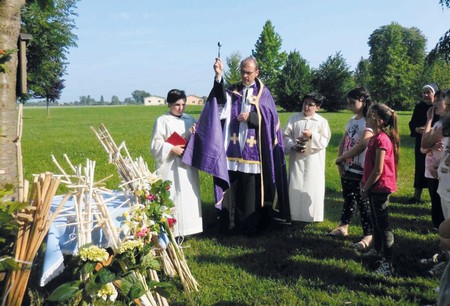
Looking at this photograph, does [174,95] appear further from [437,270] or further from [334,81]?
[334,81]

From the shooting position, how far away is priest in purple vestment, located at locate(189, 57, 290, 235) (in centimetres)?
554

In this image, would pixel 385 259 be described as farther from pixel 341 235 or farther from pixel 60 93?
pixel 60 93

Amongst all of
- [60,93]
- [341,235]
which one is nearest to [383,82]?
[60,93]

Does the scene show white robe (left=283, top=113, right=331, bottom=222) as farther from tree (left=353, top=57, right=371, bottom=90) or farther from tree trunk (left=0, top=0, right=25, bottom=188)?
tree (left=353, top=57, right=371, bottom=90)

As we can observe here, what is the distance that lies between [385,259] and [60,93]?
164 ft

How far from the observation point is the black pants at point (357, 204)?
5.14 m

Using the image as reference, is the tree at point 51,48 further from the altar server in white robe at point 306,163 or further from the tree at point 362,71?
the tree at point 362,71

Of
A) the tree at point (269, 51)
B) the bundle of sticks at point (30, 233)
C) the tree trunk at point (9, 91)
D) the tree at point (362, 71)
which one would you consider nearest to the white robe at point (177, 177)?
the tree trunk at point (9, 91)

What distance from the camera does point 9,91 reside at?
3.60 meters

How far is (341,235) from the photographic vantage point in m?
5.55

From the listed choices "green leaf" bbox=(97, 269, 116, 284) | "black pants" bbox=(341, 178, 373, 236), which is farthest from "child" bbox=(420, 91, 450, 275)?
"green leaf" bbox=(97, 269, 116, 284)

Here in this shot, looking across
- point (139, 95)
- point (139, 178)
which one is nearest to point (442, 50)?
point (139, 178)

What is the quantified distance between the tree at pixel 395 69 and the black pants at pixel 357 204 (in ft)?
180

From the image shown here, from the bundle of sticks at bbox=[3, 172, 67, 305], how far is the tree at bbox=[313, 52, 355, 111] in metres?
49.3
